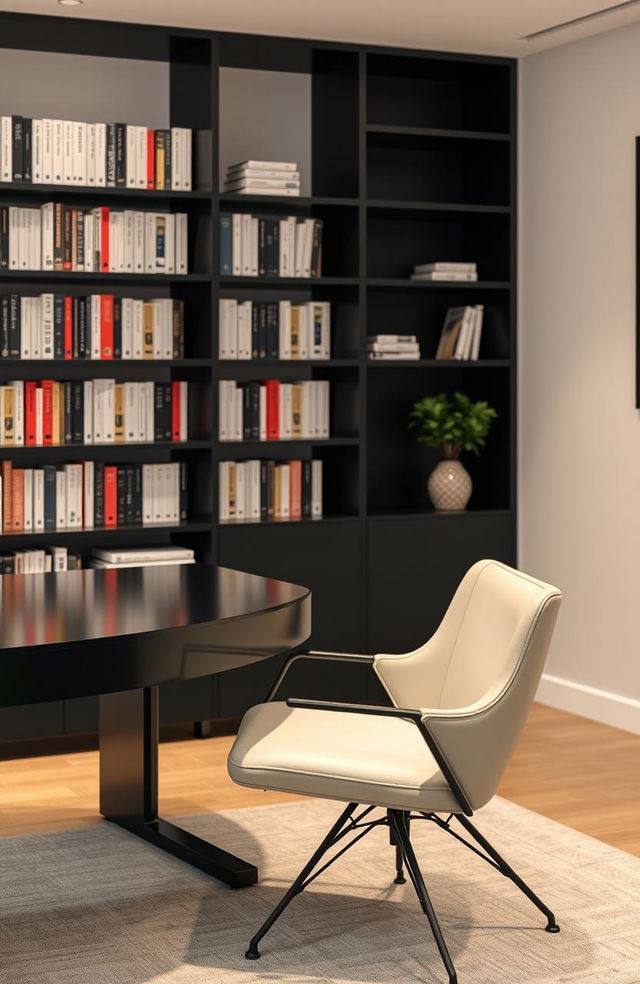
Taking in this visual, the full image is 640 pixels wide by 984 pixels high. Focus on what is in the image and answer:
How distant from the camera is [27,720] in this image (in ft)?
16.8

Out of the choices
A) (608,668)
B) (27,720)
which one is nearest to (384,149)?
(608,668)

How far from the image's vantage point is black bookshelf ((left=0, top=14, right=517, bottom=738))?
5.35m

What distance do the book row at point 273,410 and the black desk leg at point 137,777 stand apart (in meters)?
1.53

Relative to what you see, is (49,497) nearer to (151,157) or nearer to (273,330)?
(273,330)

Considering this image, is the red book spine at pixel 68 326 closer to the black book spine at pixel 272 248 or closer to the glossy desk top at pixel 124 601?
the black book spine at pixel 272 248

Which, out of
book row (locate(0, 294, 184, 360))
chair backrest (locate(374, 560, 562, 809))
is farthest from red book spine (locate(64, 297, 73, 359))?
chair backrest (locate(374, 560, 562, 809))

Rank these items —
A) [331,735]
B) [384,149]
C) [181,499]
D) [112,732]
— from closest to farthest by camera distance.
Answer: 1. [331,735]
2. [112,732]
3. [181,499]
4. [384,149]

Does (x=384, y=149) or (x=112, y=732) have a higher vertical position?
(x=384, y=149)

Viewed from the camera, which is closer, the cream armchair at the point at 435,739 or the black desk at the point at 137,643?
the black desk at the point at 137,643

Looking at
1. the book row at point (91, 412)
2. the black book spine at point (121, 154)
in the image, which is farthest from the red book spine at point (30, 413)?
the black book spine at point (121, 154)

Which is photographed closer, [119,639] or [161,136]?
[119,639]

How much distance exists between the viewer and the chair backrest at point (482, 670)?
3.15 metres

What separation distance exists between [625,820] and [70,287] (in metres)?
2.91

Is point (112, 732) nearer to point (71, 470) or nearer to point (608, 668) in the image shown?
point (71, 470)
